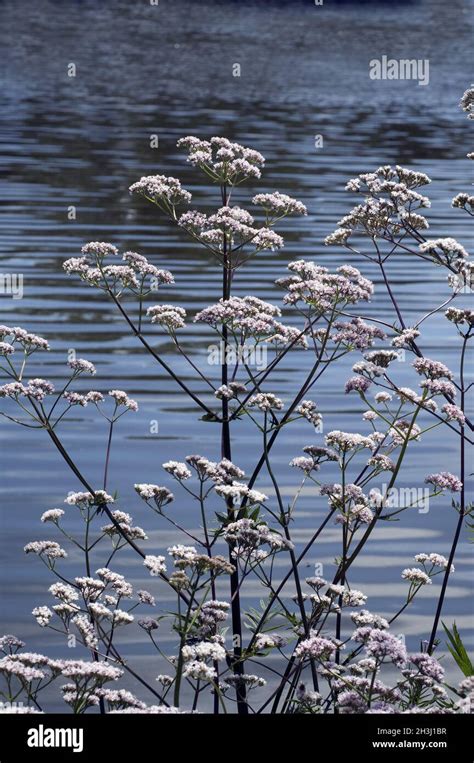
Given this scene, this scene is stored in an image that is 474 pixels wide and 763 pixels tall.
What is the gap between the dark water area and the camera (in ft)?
20.5

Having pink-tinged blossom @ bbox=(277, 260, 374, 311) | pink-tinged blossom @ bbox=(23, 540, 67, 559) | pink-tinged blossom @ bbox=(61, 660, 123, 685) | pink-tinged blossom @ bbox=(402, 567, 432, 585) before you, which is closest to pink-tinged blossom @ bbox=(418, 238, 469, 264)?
pink-tinged blossom @ bbox=(277, 260, 374, 311)

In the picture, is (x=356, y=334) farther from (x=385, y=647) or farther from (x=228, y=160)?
(x=385, y=647)

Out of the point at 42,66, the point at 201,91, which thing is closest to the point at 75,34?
the point at 42,66

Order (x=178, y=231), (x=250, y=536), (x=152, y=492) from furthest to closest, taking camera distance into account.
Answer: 1. (x=178, y=231)
2. (x=152, y=492)
3. (x=250, y=536)

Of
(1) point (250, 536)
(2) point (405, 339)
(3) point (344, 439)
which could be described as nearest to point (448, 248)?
(2) point (405, 339)

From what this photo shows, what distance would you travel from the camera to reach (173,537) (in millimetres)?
5996

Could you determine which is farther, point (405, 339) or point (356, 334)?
point (356, 334)

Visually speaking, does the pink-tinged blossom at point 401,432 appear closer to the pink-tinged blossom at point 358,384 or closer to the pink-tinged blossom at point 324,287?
Result: the pink-tinged blossom at point 358,384

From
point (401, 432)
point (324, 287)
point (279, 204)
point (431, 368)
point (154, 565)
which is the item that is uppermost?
point (279, 204)

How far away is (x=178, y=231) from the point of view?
14.8 m

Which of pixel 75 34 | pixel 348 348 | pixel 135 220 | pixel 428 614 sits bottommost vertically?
pixel 428 614

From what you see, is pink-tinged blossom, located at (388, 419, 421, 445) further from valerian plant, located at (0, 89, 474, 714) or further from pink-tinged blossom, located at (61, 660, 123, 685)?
pink-tinged blossom, located at (61, 660, 123, 685)

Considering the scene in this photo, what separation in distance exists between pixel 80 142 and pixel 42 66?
17.7 metres

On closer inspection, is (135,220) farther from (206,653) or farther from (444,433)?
(206,653)
